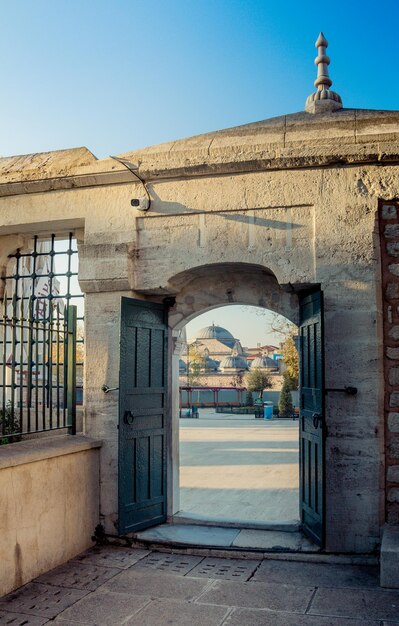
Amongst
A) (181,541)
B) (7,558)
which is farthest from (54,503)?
(181,541)

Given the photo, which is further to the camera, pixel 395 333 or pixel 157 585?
pixel 395 333

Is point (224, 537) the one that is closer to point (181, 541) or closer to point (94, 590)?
point (181, 541)

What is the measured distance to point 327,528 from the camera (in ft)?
18.7

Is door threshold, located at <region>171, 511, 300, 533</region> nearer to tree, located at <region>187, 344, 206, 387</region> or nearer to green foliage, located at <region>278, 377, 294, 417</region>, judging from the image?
green foliage, located at <region>278, 377, 294, 417</region>

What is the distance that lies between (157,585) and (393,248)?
3713 mm

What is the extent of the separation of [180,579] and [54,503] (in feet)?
4.38

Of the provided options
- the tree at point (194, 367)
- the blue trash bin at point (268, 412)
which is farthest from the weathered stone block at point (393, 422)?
the tree at point (194, 367)

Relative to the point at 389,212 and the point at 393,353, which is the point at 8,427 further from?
the point at 389,212

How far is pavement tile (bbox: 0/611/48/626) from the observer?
4230 millimetres

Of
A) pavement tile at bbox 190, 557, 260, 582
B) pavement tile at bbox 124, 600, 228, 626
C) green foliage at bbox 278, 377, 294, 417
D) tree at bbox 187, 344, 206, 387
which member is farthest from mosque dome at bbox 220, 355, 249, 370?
pavement tile at bbox 124, 600, 228, 626

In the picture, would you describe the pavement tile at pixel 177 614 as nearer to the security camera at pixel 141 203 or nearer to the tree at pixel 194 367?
the security camera at pixel 141 203

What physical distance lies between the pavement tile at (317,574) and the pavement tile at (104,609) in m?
1.09

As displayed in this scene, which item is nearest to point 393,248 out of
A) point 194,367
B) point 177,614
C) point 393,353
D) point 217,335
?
point 393,353

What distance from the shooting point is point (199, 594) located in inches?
188
